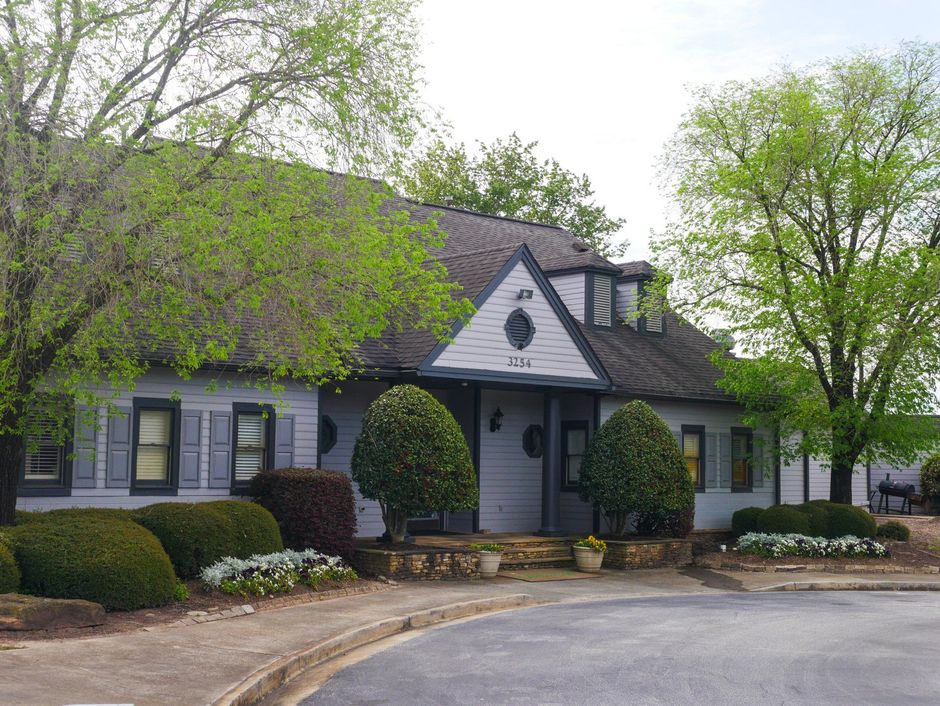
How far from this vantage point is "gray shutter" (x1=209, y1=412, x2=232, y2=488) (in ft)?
61.3

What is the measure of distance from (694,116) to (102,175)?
16053 millimetres

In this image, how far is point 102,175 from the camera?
1358 cm

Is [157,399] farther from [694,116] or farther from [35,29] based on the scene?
[694,116]

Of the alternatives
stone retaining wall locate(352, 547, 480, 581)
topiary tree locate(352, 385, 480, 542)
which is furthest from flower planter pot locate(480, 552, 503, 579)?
topiary tree locate(352, 385, 480, 542)

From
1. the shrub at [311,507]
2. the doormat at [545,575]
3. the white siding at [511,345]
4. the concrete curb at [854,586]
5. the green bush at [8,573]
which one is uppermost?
the white siding at [511,345]

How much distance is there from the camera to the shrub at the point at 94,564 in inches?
512

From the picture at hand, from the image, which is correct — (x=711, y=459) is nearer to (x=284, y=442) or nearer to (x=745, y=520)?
(x=745, y=520)

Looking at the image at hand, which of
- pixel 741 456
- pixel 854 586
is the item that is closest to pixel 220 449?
pixel 854 586

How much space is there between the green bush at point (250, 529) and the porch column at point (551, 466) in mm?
7459

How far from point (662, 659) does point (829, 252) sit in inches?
633

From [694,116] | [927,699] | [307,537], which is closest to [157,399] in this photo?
[307,537]

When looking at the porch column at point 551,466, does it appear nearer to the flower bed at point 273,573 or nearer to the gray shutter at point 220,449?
the flower bed at point 273,573

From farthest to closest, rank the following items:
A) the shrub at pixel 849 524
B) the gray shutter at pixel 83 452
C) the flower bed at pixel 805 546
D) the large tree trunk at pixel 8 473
Answer: the shrub at pixel 849 524, the flower bed at pixel 805 546, the gray shutter at pixel 83 452, the large tree trunk at pixel 8 473

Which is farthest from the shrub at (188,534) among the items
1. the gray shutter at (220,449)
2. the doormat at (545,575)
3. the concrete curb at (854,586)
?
the concrete curb at (854,586)
